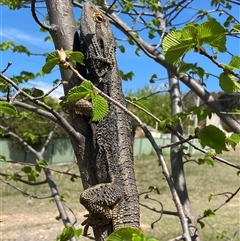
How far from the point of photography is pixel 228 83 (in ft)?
4.58

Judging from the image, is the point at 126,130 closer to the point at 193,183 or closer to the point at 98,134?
the point at 98,134

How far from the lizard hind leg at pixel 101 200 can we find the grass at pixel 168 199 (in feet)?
22.8

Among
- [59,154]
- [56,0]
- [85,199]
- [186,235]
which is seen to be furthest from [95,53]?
[59,154]

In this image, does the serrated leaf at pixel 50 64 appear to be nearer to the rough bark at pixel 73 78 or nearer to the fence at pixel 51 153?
the rough bark at pixel 73 78

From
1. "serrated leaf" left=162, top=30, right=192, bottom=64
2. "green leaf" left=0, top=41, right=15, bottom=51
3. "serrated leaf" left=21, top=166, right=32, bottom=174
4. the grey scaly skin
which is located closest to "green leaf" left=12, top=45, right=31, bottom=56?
"green leaf" left=0, top=41, right=15, bottom=51

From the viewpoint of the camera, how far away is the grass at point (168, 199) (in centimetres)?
1061

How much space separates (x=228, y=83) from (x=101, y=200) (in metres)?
0.66

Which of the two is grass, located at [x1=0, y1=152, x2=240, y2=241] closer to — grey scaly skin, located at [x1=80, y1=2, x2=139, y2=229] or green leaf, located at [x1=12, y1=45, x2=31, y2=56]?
green leaf, located at [x1=12, y1=45, x2=31, y2=56]

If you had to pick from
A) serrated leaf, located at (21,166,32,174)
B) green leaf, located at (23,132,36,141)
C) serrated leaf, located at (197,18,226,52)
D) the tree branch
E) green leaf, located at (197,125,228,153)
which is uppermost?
the tree branch

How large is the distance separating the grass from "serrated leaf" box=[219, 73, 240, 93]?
7.33 m

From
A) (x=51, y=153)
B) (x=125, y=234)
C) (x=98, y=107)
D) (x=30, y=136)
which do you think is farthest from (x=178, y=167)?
(x=51, y=153)

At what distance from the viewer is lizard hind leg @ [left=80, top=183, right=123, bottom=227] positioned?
1682 millimetres

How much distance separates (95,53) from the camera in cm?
217

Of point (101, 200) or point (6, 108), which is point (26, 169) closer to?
point (101, 200)
